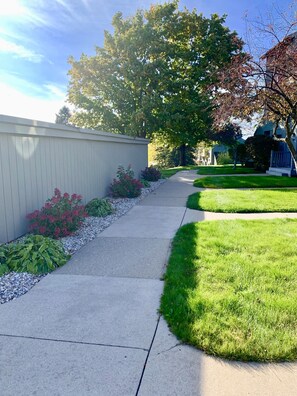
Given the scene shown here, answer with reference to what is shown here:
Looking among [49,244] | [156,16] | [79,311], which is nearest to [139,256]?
[49,244]

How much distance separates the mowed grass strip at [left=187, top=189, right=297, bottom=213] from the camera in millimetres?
6879

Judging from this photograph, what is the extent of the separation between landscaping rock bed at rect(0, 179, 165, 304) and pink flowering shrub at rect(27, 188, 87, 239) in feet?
0.54

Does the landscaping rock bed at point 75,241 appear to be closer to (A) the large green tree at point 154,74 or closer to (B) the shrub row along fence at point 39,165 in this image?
(B) the shrub row along fence at point 39,165

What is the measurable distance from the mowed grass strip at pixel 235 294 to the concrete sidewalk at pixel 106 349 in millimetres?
116

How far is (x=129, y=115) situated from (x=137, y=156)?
14.7 ft

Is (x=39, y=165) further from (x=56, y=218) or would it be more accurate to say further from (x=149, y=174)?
(x=149, y=174)

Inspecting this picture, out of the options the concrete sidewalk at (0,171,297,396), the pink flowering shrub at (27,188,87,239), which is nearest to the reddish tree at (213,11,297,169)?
Result: the pink flowering shrub at (27,188,87,239)

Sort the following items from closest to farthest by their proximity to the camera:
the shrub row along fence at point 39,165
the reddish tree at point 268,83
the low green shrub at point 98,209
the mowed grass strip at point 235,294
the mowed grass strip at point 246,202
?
the mowed grass strip at point 235,294 < the shrub row along fence at point 39,165 < the reddish tree at point 268,83 < the low green shrub at point 98,209 < the mowed grass strip at point 246,202

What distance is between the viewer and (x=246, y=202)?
7.65 m

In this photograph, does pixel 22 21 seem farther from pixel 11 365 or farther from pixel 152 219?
pixel 11 365

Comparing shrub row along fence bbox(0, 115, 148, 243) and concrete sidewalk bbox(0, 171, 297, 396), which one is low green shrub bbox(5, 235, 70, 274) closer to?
concrete sidewalk bbox(0, 171, 297, 396)

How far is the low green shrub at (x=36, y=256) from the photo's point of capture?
3.67 meters

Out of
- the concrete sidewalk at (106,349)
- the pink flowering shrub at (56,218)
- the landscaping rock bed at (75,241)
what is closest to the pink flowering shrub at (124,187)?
the landscaping rock bed at (75,241)

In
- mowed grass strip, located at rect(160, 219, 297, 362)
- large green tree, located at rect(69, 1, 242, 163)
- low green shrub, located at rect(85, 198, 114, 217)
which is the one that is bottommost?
mowed grass strip, located at rect(160, 219, 297, 362)
